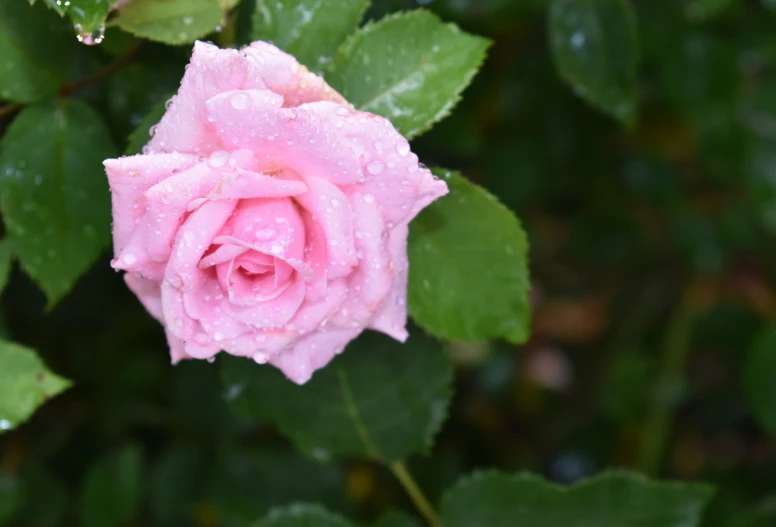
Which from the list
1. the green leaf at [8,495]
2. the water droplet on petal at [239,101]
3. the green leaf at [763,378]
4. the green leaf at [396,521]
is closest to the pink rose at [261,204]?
the water droplet on petal at [239,101]

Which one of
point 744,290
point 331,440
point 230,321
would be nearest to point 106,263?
point 331,440

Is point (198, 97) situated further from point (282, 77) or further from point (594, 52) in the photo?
point (594, 52)

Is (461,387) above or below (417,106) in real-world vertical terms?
below

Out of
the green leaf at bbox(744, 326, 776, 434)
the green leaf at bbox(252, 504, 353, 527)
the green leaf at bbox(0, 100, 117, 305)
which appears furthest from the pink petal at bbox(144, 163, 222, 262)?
the green leaf at bbox(744, 326, 776, 434)

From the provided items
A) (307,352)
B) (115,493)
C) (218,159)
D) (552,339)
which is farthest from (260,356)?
(552,339)

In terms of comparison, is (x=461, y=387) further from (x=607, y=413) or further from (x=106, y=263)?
(x=106, y=263)

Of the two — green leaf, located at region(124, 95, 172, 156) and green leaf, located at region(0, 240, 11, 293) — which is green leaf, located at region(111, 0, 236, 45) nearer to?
green leaf, located at region(124, 95, 172, 156)
